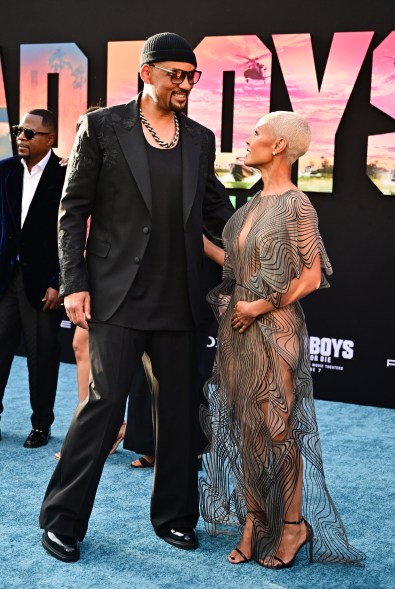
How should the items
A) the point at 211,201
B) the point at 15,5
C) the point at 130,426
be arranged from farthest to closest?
the point at 15,5, the point at 130,426, the point at 211,201

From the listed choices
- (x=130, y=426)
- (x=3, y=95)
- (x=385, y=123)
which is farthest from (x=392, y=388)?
(x=3, y=95)

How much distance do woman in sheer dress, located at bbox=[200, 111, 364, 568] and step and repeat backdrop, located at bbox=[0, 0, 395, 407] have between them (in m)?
2.30

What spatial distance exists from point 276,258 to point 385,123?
9.11 ft

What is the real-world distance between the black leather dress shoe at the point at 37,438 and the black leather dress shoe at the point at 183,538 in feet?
4.59

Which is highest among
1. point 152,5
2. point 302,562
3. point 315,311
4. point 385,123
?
point 152,5

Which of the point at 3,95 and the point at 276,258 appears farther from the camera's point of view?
the point at 3,95

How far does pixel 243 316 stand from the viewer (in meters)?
3.01

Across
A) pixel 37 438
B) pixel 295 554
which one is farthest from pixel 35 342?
pixel 295 554

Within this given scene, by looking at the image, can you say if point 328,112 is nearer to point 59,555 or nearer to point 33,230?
point 33,230

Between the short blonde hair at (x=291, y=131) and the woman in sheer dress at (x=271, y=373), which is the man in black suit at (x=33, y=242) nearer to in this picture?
the woman in sheer dress at (x=271, y=373)

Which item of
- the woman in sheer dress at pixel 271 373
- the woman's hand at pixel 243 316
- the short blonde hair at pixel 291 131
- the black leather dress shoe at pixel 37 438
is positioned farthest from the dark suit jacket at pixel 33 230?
the short blonde hair at pixel 291 131

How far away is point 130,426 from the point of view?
421 centimetres

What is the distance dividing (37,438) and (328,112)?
8.78ft

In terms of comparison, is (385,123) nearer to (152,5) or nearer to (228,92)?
(228,92)
